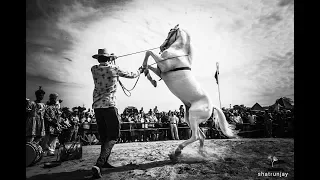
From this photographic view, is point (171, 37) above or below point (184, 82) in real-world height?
above

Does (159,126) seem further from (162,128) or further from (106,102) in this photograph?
(106,102)

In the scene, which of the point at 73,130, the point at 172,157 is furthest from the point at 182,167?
the point at 73,130

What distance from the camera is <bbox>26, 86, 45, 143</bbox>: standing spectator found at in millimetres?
→ 4075

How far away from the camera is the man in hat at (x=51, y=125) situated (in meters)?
4.48

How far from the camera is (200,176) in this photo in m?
2.69

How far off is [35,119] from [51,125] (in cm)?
43

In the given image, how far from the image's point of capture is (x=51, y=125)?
4527mm

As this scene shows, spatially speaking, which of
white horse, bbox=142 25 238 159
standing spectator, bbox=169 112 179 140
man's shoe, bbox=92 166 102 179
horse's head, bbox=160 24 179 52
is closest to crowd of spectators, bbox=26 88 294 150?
standing spectator, bbox=169 112 179 140

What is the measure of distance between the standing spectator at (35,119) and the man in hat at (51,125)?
15cm

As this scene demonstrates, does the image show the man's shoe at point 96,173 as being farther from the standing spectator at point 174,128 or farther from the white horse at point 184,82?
the standing spectator at point 174,128
